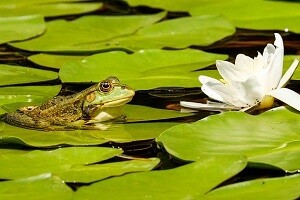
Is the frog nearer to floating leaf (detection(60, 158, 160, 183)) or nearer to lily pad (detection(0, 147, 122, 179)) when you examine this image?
lily pad (detection(0, 147, 122, 179))

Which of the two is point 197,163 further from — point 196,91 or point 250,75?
point 196,91

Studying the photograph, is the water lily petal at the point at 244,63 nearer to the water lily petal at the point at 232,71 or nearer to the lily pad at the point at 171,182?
the water lily petal at the point at 232,71

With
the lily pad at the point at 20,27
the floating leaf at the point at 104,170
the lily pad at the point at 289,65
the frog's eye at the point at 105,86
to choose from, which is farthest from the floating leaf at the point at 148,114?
the lily pad at the point at 20,27

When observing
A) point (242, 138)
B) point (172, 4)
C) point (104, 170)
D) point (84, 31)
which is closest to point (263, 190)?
point (242, 138)

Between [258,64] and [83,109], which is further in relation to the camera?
[83,109]

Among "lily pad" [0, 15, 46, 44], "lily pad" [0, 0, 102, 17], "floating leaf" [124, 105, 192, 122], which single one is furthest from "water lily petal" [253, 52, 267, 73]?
"lily pad" [0, 0, 102, 17]

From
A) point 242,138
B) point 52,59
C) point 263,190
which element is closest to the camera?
point 263,190

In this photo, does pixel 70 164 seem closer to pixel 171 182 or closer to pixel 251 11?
pixel 171 182

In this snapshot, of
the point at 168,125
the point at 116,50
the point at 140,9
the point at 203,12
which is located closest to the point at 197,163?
the point at 168,125
